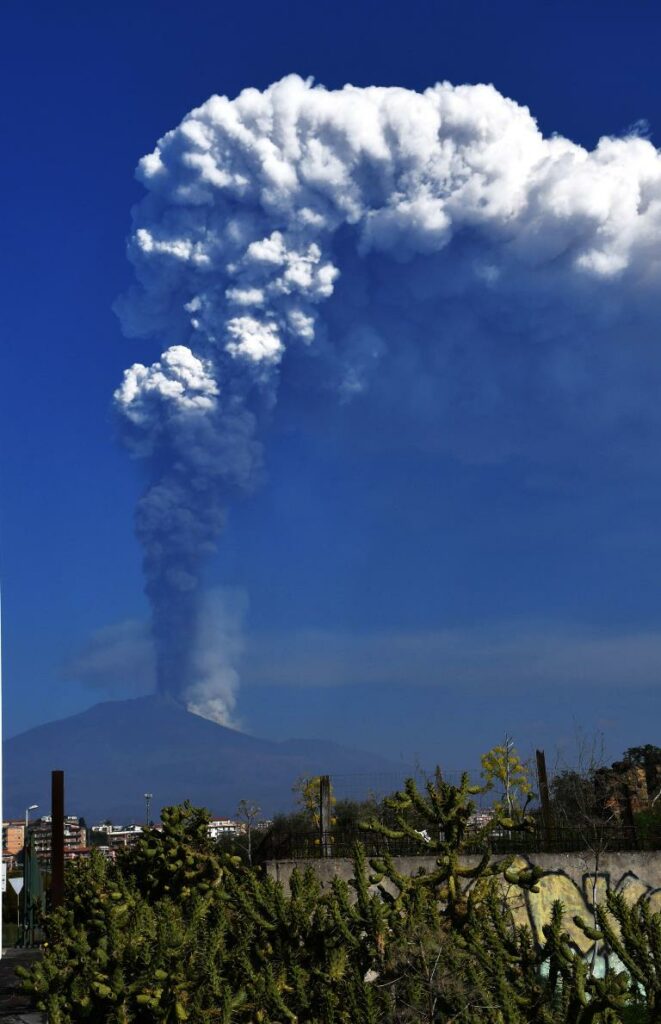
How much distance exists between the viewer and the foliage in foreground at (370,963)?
6051mm

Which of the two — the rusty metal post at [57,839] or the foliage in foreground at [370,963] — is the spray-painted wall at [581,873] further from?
the foliage in foreground at [370,963]

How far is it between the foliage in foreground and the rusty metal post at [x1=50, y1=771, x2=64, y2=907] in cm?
1576

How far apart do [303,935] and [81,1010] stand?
1767 millimetres

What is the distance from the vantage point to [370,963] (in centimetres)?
673

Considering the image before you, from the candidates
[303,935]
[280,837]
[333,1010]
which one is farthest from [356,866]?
[280,837]

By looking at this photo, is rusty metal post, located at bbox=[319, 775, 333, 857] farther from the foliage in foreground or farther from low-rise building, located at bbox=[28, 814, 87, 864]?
low-rise building, located at bbox=[28, 814, 87, 864]

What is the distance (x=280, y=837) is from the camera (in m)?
25.0

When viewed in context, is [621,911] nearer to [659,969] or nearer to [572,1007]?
[659,969]

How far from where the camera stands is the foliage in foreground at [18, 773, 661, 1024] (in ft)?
19.9

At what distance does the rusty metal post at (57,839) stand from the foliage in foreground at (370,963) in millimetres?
15764

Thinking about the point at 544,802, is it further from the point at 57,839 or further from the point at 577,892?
the point at 57,839

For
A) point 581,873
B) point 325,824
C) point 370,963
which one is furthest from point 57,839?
point 370,963

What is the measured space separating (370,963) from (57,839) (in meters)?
18.3

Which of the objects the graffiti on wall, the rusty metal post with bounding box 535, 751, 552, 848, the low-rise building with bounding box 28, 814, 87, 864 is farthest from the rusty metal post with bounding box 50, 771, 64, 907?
the low-rise building with bounding box 28, 814, 87, 864
